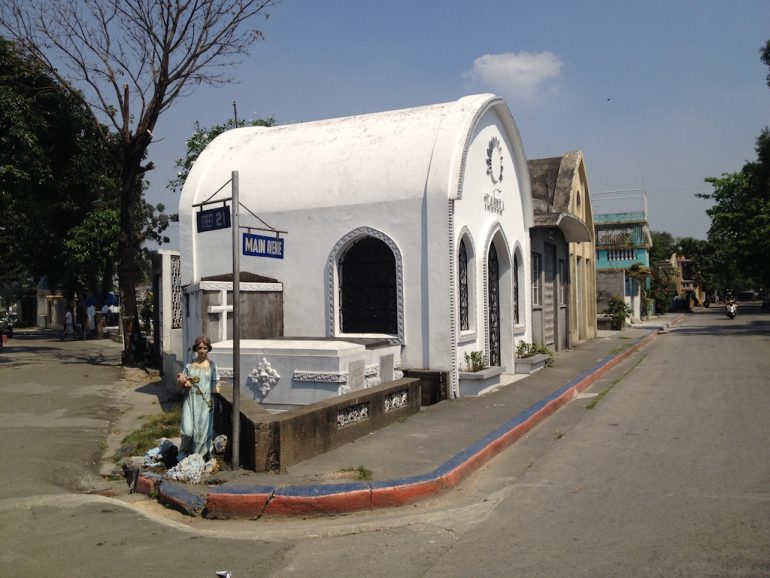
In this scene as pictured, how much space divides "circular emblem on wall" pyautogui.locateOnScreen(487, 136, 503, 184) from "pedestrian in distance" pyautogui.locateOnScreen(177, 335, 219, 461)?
7957 millimetres

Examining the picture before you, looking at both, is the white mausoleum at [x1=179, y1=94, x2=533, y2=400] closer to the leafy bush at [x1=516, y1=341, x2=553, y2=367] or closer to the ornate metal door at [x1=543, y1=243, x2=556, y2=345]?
the leafy bush at [x1=516, y1=341, x2=553, y2=367]

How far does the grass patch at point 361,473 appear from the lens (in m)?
6.63

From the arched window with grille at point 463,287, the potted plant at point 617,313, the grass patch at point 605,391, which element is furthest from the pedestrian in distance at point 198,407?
the potted plant at point 617,313

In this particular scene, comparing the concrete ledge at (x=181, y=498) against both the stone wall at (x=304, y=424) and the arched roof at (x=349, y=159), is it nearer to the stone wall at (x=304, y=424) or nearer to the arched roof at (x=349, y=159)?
the stone wall at (x=304, y=424)

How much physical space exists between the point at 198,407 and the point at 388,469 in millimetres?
1995

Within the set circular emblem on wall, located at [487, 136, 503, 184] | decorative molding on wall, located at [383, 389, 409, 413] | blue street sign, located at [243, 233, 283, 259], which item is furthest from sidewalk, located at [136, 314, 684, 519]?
circular emblem on wall, located at [487, 136, 503, 184]

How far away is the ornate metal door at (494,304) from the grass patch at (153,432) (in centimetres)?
638

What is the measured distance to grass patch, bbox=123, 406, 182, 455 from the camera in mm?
9126

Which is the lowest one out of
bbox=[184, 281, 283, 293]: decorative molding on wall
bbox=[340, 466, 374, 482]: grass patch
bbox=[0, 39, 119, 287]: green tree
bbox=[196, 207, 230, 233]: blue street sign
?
bbox=[340, 466, 374, 482]: grass patch

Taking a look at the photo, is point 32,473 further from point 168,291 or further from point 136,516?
point 168,291

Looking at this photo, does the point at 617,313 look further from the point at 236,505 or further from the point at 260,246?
the point at 236,505

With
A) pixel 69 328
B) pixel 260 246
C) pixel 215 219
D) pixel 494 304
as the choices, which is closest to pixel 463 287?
pixel 494 304

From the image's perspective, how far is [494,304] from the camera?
14812mm

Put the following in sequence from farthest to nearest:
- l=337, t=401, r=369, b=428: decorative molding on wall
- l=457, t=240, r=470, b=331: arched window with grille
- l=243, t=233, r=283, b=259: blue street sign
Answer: l=457, t=240, r=470, b=331: arched window with grille → l=337, t=401, r=369, b=428: decorative molding on wall → l=243, t=233, r=283, b=259: blue street sign
